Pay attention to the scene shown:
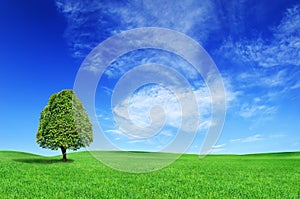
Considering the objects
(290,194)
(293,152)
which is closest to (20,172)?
(290,194)

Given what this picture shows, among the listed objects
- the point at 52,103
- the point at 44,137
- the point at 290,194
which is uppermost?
the point at 52,103

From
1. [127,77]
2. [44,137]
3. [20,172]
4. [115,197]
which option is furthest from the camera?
[44,137]

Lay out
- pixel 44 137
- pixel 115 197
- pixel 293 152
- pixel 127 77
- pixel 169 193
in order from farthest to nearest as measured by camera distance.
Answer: pixel 293 152, pixel 44 137, pixel 127 77, pixel 169 193, pixel 115 197

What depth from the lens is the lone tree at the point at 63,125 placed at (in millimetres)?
35156

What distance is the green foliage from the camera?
35.1 metres

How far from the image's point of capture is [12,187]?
715 inches

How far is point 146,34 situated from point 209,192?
31.7 ft

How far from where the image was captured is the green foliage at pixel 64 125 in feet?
115

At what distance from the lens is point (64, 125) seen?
35.2 m

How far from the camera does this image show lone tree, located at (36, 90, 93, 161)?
35.2 meters

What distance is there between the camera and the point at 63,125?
35281 mm

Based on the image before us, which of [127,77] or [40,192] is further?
[127,77]

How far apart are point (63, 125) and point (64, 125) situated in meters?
0.13

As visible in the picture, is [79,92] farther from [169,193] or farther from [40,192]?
[169,193]
